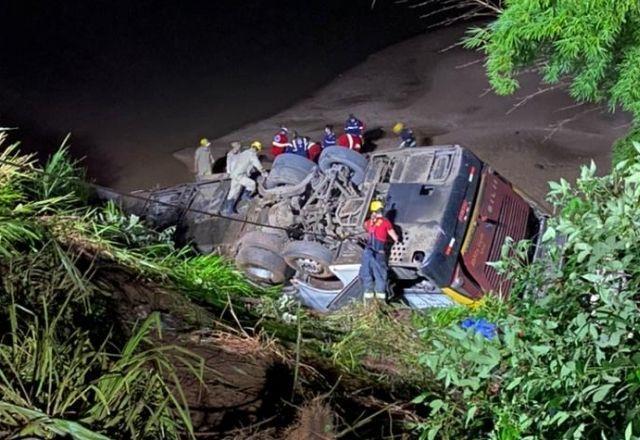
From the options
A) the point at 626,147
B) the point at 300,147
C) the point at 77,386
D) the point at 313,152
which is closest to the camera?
the point at 77,386

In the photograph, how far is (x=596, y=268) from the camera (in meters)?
2.86

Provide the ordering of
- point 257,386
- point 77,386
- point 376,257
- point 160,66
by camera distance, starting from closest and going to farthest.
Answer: point 77,386
point 257,386
point 376,257
point 160,66

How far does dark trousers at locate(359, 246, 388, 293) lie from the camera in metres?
7.87

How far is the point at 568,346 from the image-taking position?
8.87ft

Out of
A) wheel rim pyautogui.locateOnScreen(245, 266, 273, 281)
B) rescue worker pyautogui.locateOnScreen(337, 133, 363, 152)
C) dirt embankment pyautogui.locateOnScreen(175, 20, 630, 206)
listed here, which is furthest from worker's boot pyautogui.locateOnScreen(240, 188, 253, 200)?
dirt embankment pyautogui.locateOnScreen(175, 20, 630, 206)

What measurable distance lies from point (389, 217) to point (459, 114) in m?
7.48

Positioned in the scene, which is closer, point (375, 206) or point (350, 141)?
point (375, 206)

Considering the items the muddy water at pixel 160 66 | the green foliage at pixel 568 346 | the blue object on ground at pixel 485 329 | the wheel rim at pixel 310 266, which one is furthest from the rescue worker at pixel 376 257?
the muddy water at pixel 160 66

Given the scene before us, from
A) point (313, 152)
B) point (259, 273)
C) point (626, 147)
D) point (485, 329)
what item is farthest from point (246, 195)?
point (485, 329)

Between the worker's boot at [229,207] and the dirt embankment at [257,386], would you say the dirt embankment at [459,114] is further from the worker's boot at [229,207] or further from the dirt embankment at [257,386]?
the dirt embankment at [257,386]

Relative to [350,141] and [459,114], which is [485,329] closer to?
[350,141]

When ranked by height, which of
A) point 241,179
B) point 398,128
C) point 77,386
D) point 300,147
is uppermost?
point 77,386

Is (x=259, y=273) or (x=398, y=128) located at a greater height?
(x=259, y=273)

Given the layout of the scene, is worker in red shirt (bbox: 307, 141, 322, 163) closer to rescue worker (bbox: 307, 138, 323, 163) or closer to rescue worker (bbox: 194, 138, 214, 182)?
rescue worker (bbox: 307, 138, 323, 163)
